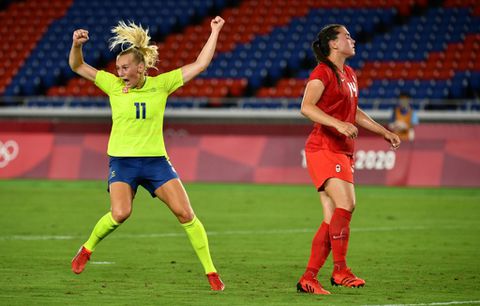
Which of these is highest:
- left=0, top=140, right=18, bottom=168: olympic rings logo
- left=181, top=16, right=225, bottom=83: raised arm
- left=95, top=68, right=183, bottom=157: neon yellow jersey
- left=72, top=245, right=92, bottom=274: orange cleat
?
left=181, top=16, right=225, bottom=83: raised arm

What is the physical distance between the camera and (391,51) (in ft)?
109

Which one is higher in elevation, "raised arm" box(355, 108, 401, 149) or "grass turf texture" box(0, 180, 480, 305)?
"raised arm" box(355, 108, 401, 149)

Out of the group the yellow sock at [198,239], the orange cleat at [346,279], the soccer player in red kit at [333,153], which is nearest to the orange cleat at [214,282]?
the yellow sock at [198,239]

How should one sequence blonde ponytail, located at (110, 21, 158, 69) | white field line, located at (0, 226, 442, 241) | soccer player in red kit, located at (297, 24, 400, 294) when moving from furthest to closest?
1. white field line, located at (0, 226, 442, 241)
2. blonde ponytail, located at (110, 21, 158, 69)
3. soccer player in red kit, located at (297, 24, 400, 294)

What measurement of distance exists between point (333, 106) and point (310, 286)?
157cm

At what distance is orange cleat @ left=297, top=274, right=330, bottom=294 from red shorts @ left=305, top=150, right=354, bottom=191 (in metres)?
0.79

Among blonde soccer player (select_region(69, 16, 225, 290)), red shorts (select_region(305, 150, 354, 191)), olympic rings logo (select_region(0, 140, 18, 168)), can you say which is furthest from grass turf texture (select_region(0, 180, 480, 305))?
olympic rings logo (select_region(0, 140, 18, 168))

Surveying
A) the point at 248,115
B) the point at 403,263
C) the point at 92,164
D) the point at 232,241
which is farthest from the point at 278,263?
the point at 248,115

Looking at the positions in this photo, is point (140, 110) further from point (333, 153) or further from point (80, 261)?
point (333, 153)

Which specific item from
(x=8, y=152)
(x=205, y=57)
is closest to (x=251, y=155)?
(x=8, y=152)

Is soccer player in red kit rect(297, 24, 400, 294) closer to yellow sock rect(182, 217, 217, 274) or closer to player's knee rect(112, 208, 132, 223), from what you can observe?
yellow sock rect(182, 217, 217, 274)

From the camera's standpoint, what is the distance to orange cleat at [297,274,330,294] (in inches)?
364

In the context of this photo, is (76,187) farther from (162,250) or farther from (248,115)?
(162,250)

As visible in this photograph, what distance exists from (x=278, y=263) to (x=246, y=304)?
3.25m
